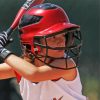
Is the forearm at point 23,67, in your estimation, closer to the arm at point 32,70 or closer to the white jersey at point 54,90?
the arm at point 32,70

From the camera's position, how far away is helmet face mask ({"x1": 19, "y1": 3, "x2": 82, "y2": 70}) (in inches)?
135

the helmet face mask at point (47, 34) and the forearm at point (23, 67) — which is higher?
the helmet face mask at point (47, 34)

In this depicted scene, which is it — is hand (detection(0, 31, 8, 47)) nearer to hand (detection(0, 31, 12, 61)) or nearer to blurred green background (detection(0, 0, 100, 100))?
hand (detection(0, 31, 12, 61))

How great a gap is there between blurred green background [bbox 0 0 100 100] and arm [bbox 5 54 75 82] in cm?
263

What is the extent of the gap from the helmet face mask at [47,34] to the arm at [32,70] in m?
0.05

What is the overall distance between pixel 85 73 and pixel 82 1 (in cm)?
86

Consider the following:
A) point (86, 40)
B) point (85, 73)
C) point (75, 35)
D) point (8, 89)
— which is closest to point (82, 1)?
point (86, 40)

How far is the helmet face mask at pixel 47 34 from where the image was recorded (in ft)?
11.3

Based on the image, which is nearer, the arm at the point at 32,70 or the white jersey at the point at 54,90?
the arm at the point at 32,70

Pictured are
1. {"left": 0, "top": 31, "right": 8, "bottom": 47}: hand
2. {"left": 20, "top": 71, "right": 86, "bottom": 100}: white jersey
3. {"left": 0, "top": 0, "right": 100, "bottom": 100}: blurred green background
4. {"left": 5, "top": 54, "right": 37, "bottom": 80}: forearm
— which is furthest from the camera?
{"left": 0, "top": 0, "right": 100, "bottom": 100}: blurred green background

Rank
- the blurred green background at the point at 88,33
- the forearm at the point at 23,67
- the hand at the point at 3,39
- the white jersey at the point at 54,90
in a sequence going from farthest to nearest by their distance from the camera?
the blurred green background at the point at 88,33
the hand at the point at 3,39
the white jersey at the point at 54,90
the forearm at the point at 23,67

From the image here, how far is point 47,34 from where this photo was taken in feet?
11.3

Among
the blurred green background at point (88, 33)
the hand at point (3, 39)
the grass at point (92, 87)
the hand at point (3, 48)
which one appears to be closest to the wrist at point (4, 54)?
the hand at point (3, 48)

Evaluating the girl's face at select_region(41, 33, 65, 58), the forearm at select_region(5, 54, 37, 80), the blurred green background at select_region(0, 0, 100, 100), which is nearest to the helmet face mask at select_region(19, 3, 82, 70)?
the girl's face at select_region(41, 33, 65, 58)
